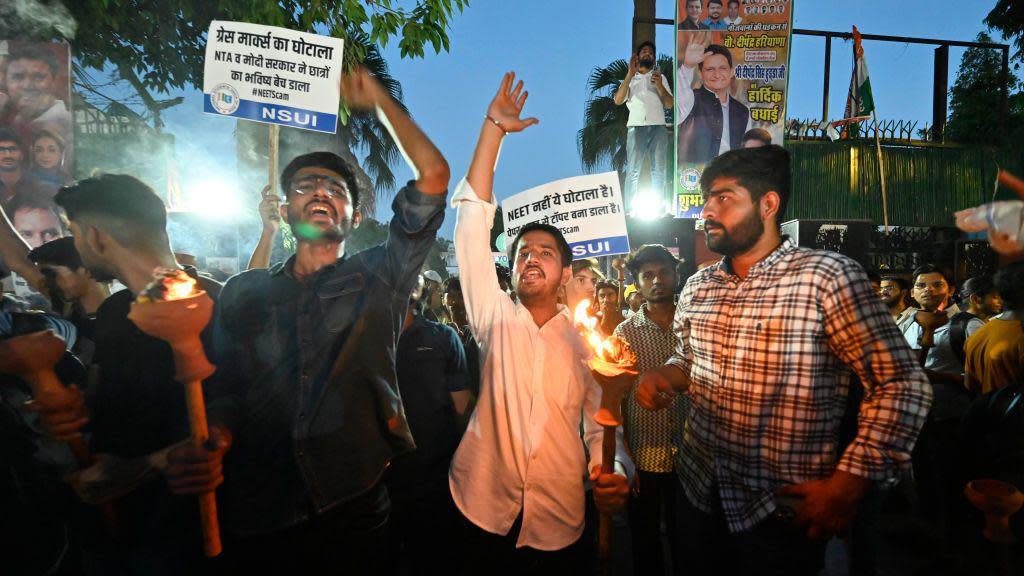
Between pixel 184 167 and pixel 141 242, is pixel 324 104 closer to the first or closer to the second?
pixel 141 242

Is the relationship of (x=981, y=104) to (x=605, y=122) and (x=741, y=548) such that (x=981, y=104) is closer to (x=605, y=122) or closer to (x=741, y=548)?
(x=605, y=122)

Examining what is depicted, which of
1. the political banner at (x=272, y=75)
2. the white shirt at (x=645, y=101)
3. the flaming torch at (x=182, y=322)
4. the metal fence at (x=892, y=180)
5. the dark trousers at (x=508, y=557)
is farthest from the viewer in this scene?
the metal fence at (x=892, y=180)

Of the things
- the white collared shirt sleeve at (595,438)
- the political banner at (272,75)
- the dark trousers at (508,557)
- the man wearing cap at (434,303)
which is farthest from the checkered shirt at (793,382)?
the man wearing cap at (434,303)

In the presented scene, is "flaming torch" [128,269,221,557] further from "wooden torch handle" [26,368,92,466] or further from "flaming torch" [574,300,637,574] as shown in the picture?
"flaming torch" [574,300,637,574]

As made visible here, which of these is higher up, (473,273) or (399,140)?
(399,140)

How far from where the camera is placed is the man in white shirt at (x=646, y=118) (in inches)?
440

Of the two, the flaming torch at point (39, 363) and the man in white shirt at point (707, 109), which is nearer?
the flaming torch at point (39, 363)

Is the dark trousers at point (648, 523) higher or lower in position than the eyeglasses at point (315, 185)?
lower

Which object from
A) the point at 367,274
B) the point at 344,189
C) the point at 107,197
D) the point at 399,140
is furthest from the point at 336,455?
the point at 107,197

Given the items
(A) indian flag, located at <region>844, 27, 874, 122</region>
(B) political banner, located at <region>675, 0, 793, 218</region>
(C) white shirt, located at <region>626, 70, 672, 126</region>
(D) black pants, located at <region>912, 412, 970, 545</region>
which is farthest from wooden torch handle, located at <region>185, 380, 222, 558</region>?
(A) indian flag, located at <region>844, 27, 874, 122</region>

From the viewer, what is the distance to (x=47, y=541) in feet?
7.63

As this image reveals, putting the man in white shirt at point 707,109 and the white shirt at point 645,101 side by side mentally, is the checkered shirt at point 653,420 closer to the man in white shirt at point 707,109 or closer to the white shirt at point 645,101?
the man in white shirt at point 707,109

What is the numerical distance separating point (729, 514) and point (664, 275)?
193 centimetres

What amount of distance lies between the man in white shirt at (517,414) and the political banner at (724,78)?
9375mm
